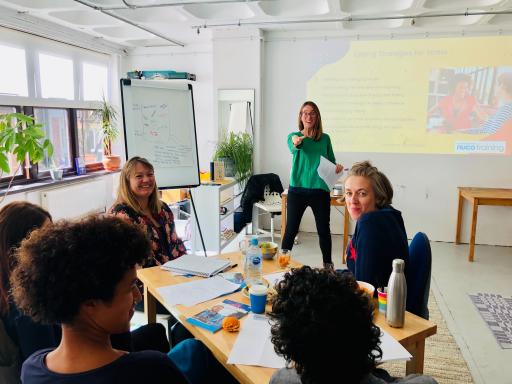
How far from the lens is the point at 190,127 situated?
3.21 meters

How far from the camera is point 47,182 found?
4.37 meters

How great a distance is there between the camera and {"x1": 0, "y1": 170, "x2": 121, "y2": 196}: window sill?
392cm

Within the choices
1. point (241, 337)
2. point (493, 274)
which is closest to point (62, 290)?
point (241, 337)

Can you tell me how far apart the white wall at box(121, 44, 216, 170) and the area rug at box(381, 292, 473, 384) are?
12.1 ft

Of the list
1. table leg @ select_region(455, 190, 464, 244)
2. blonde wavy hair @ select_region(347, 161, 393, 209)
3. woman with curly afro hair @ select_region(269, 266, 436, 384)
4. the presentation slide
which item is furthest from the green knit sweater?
woman with curly afro hair @ select_region(269, 266, 436, 384)

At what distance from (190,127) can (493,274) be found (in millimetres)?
2992

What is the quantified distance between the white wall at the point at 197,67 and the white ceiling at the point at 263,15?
24.6 inches

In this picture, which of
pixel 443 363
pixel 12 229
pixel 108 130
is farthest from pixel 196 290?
pixel 108 130

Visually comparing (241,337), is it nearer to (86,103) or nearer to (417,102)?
(417,102)

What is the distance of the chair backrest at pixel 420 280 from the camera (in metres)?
1.56

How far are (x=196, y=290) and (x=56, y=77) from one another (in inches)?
158

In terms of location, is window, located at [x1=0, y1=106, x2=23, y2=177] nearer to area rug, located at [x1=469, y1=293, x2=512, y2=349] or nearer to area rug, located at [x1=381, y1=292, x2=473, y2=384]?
area rug, located at [x1=381, y1=292, x2=473, y2=384]

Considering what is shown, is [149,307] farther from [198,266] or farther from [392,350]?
[392,350]

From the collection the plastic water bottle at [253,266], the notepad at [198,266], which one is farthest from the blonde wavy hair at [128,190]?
the plastic water bottle at [253,266]
